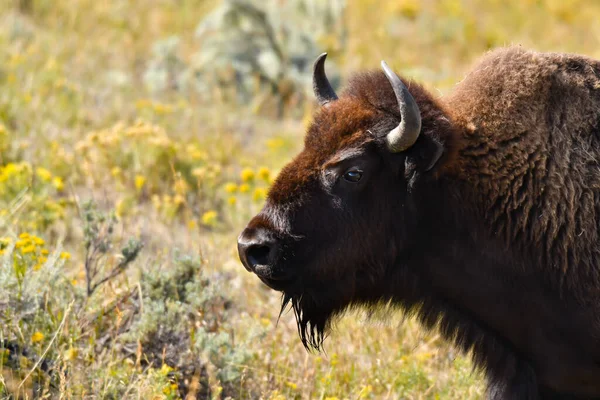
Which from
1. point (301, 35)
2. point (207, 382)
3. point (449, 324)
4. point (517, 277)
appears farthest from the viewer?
point (301, 35)

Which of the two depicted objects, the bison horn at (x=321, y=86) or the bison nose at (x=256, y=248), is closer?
the bison nose at (x=256, y=248)

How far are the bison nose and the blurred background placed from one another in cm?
69

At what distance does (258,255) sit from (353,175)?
547mm

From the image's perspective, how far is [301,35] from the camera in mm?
10789

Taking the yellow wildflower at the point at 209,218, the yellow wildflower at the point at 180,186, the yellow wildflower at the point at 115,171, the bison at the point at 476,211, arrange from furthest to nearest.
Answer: the yellow wildflower at the point at 115,171
the yellow wildflower at the point at 209,218
the yellow wildflower at the point at 180,186
the bison at the point at 476,211

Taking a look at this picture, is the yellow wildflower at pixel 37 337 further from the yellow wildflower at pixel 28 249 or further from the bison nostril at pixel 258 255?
the bison nostril at pixel 258 255

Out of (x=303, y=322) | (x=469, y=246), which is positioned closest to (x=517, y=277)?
(x=469, y=246)

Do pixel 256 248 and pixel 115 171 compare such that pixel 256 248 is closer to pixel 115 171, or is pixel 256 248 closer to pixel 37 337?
pixel 37 337

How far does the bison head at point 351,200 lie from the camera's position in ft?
11.9

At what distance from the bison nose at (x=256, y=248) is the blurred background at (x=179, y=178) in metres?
0.69

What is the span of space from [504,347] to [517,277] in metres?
0.38

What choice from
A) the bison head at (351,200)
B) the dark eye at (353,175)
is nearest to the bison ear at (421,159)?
the bison head at (351,200)

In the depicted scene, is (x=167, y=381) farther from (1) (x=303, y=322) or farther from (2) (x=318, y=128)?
(2) (x=318, y=128)

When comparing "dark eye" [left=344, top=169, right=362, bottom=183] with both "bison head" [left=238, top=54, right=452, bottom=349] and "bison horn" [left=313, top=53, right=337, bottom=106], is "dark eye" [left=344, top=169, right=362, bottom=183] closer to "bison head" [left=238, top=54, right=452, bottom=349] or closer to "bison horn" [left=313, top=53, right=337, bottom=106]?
"bison head" [left=238, top=54, right=452, bottom=349]
